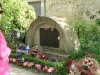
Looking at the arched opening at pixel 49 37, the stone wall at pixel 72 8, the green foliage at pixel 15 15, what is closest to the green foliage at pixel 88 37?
the arched opening at pixel 49 37

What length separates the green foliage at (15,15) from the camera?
1304 centimetres

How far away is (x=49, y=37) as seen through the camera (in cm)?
1066

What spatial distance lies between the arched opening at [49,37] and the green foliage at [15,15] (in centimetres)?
231

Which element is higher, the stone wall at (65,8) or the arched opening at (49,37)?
the stone wall at (65,8)

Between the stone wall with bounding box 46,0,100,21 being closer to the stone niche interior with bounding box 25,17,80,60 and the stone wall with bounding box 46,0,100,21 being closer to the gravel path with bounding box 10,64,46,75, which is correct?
the stone niche interior with bounding box 25,17,80,60

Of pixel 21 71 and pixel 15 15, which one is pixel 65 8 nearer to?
pixel 15 15

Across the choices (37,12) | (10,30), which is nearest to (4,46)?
(10,30)

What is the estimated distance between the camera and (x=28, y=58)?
9.55 m

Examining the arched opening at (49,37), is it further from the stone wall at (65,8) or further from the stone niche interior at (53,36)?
the stone wall at (65,8)

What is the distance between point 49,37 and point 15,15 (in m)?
3.35

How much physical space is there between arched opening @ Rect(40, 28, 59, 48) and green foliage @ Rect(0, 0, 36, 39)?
2312mm

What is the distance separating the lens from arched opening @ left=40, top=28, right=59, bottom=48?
10.3m

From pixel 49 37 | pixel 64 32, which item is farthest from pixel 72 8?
pixel 64 32

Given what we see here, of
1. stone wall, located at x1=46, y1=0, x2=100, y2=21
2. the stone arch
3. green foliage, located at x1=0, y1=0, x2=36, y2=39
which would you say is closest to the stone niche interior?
the stone arch
